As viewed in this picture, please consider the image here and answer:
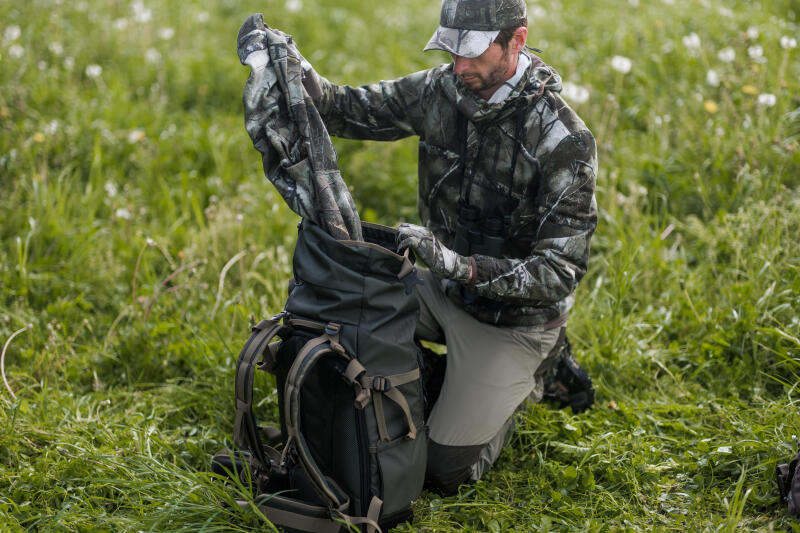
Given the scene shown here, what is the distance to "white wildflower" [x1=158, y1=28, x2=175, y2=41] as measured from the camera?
6172mm

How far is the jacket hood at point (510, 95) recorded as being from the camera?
2.82 metres

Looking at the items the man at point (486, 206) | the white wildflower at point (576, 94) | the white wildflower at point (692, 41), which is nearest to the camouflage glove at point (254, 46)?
the man at point (486, 206)

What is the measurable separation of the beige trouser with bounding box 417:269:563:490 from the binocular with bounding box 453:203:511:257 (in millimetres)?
341

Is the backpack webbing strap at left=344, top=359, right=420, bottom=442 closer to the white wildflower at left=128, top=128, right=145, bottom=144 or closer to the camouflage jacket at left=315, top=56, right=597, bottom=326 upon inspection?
the camouflage jacket at left=315, top=56, right=597, bottom=326

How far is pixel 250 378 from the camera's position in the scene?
8.22 feet

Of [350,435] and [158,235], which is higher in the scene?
[158,235]

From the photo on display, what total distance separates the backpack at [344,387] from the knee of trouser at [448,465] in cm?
25

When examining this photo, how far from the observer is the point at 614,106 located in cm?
498

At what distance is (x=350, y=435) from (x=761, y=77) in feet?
11.7

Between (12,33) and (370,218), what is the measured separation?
318cm

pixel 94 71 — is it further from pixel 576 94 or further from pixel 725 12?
pixel 725 12

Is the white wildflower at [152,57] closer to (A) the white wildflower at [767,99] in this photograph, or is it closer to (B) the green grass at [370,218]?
(B) the green grass at [370,218]

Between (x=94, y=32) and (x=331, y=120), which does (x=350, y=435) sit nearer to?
A: (x=331, y=120)

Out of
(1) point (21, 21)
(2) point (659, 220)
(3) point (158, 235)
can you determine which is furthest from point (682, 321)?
(1) point (21, 21)
